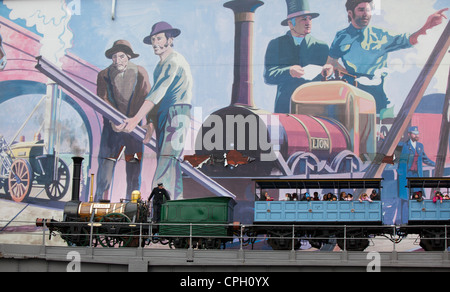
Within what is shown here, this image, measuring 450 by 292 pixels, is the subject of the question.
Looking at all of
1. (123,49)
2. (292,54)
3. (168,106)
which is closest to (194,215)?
(168,106)

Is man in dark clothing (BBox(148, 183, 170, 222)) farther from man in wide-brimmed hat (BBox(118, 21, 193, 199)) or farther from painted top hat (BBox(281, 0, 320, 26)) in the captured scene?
painted top hat (BBox(281, 0, 320, 26))

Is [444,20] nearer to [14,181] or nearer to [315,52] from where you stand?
[315,52]

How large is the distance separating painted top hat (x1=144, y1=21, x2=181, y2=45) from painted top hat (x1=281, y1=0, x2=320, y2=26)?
5.79 metres

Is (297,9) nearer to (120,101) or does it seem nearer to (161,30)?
(161,30)

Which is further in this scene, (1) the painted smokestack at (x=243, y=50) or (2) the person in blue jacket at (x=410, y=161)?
(1) the painted smokestack at (x=243, y=50)

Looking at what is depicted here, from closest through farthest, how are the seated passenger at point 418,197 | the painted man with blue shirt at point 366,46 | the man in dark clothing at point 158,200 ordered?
the seated passenger at point 418,197 < the man in dark clothing at point 158,200 < the painted man with blue shirt at point 366,46

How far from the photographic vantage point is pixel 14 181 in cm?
3136

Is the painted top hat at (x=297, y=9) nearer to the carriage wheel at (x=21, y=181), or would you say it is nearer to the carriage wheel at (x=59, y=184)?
the carriage wheel at (x=59, y=184)

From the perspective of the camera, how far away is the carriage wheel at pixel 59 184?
102ft

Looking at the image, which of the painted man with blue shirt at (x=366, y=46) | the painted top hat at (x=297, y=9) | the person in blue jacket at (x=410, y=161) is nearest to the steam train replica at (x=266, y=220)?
the person in blue jacket at (x=410, y=161)

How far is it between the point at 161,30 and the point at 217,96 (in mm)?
4862

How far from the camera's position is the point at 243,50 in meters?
31.0

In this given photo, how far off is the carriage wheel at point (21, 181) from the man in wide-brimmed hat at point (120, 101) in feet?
12.6
